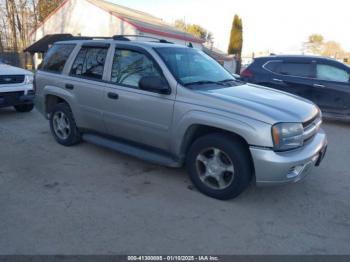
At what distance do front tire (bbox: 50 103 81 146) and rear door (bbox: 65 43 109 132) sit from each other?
0.24 meters

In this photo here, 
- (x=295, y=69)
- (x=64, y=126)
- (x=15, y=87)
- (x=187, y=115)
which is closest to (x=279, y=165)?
(x=187, y=115)

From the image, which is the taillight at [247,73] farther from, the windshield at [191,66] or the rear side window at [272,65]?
the windshield at [191,66]

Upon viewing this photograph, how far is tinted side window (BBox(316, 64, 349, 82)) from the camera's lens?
777 cm

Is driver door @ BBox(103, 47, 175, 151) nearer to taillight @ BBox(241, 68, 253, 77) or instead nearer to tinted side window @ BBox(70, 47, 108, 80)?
tinted side window @ BBox(70, 47, 108, 80)

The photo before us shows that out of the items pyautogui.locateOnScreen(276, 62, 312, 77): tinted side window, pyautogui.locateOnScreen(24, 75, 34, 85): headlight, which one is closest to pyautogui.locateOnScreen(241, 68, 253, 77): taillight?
pyautogui.locateOnScreen(276, 62, 312, 77): tinted side window

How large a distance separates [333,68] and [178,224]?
261 inches

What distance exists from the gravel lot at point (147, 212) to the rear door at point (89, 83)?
0.65 meters

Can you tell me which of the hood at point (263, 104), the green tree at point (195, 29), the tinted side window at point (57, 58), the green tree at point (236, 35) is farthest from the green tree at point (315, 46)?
the hood at point (263, 104)

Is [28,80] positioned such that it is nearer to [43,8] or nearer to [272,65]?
[272,65]

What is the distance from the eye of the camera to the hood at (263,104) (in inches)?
133

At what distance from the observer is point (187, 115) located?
3.75 meters

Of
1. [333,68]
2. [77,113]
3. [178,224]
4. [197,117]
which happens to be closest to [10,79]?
[77,113]

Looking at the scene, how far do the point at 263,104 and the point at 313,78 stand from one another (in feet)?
16.8

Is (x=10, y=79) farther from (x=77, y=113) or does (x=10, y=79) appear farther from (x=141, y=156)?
(x=141, y=156)
